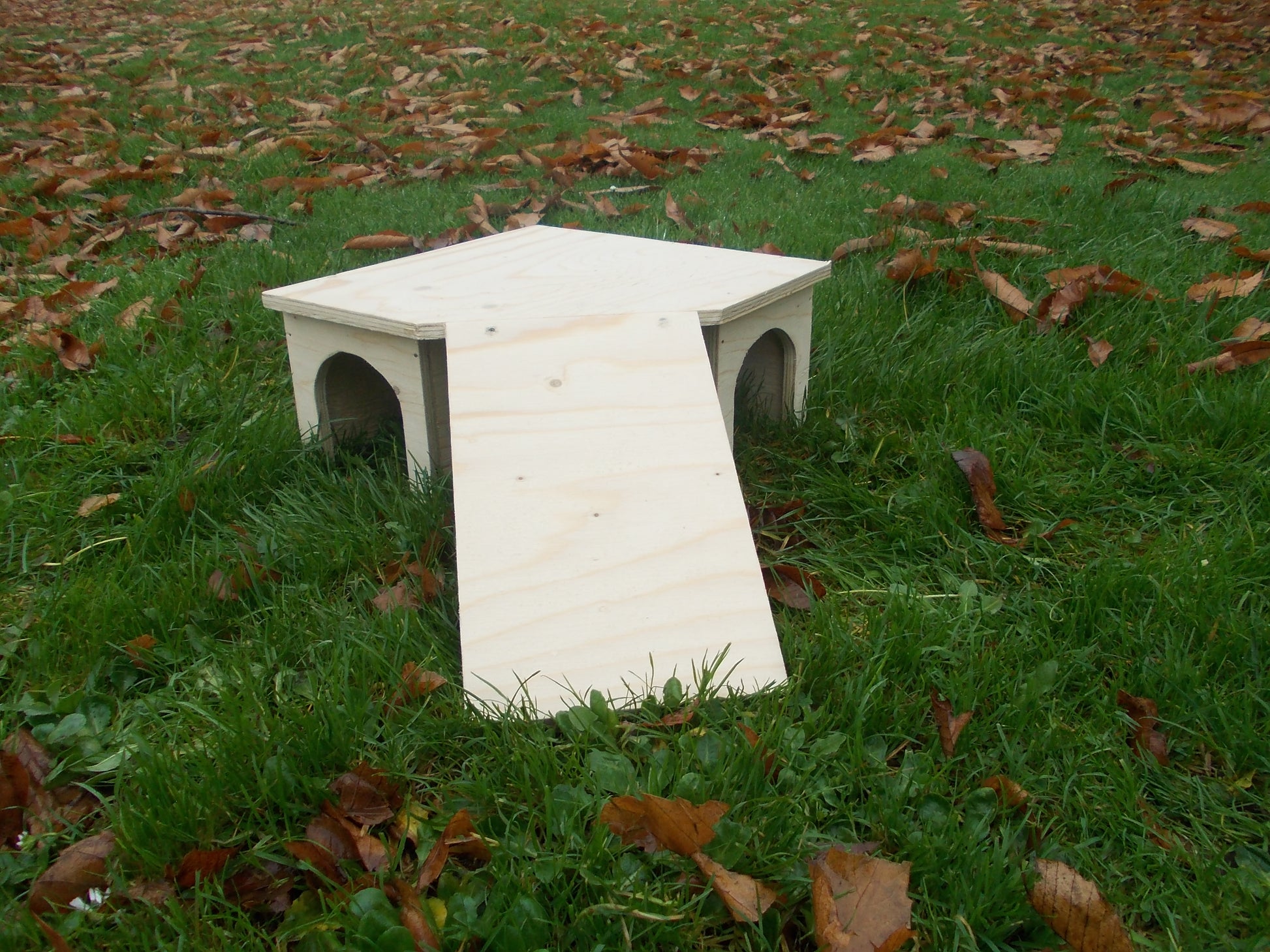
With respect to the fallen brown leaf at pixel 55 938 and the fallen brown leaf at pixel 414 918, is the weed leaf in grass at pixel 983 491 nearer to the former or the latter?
the fallen brown leaf at pixel 414 918

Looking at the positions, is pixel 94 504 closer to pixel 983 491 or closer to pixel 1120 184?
pixel 983 491

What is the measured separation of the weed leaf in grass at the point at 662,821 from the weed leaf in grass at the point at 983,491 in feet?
3.40

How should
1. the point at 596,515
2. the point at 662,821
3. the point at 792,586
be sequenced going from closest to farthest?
the point at 662,821
the point at 596,515
the point at 792,586

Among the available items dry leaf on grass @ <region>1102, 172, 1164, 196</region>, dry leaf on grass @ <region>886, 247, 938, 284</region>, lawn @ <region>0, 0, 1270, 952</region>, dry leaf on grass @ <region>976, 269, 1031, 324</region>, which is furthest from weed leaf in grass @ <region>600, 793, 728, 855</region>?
dry leaf on grass @ <region>1102, 172, 1164, 196</region>

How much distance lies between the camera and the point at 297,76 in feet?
23.2

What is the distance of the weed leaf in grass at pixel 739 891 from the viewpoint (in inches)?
47.8

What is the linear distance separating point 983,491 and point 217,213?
3.27 metres

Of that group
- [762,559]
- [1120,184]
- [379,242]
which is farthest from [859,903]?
[1120,184]

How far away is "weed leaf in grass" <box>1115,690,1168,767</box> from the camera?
1501mm

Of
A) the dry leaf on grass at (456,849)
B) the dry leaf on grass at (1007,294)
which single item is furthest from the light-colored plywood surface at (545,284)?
the dry leaf on grass at (456,849)

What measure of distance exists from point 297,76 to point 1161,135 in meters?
5.64

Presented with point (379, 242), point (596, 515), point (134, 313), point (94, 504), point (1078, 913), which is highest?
point (379, 242)

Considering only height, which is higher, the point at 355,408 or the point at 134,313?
the point at 134,313

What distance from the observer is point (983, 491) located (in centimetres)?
214
